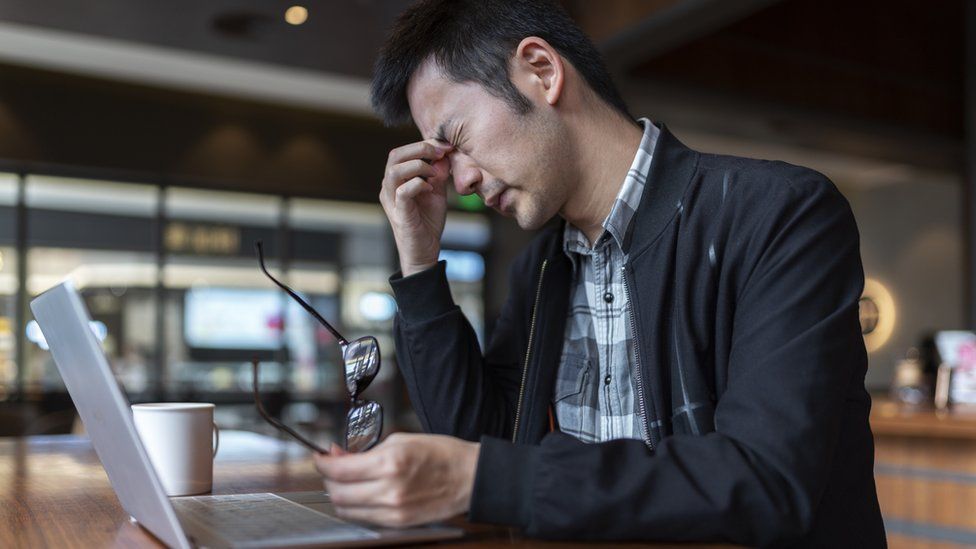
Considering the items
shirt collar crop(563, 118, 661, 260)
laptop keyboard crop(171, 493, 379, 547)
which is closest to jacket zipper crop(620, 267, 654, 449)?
shirt collar crop(563, 118, 661, 260)

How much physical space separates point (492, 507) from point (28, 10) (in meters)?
4.26

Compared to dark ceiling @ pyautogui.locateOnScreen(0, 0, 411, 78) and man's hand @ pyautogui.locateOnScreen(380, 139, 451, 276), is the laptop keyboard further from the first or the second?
dark ceiling @ pyautogui.locateOnScreen(0, 0, 411, 78)

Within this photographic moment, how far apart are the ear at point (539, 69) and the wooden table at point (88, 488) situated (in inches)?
25.7

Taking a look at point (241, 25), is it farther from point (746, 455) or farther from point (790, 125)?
point (746, 455)

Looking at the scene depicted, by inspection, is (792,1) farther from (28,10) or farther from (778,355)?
(778,355)

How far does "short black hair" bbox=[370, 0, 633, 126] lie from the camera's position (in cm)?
131

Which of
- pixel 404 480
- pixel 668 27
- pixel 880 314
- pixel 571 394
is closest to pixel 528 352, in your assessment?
pixel 571 394

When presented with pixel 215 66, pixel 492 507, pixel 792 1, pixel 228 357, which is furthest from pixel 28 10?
pixel 792 1

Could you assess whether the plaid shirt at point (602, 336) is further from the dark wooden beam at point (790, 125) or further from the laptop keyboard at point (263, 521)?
the dark wooden beam at point (790, 125)

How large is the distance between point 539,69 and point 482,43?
0.09 meters

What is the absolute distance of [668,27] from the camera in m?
4.51

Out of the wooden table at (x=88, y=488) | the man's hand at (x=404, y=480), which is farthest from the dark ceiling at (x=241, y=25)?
the man's hand at (x=404, y=480)

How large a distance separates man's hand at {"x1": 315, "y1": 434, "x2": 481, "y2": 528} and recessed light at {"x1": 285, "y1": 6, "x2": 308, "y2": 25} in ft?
13.1

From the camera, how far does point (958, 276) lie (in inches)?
380
